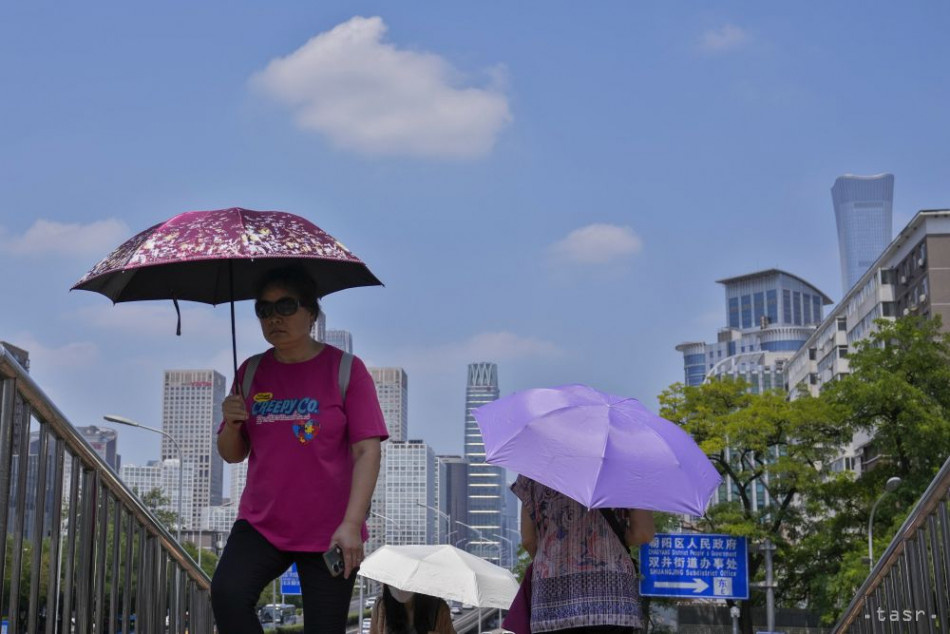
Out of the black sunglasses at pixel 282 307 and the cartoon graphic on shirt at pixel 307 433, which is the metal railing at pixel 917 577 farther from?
the black sunglasses at pixel 282 307

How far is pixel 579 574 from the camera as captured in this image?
4980 mm

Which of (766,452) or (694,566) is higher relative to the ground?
(766,452)

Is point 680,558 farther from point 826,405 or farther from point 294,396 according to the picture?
point 294,396

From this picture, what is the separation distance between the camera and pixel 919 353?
38.0 metres

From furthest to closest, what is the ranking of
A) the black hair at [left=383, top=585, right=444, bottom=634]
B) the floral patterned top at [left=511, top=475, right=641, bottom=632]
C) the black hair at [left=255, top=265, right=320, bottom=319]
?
the black hair at [left=383, top=585, right=444, bottom=634] → the floral patterned top at [left=511, top=475, right=641, bottom=632] → the black hair at [left=255, top=265, right=320, bottom=319]

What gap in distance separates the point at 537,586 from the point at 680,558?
108 ft

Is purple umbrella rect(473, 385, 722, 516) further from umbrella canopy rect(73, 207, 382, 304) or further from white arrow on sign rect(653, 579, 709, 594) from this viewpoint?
white arrow on sign rect(653, 579, 709, 594)

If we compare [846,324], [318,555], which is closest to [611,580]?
[318,555]

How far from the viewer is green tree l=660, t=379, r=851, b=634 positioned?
40688 millimetres

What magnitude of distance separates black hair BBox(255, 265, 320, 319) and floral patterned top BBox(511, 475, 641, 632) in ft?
4.21

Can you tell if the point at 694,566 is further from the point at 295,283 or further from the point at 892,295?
the point at 892,295

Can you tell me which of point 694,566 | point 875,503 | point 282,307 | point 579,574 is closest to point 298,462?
point 282,307

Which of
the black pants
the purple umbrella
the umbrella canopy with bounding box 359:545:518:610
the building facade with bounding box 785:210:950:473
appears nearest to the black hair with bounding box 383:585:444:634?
the umbrella canopy with bounding box 359:545:518:610

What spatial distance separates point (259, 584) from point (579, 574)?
1289 millimetres
